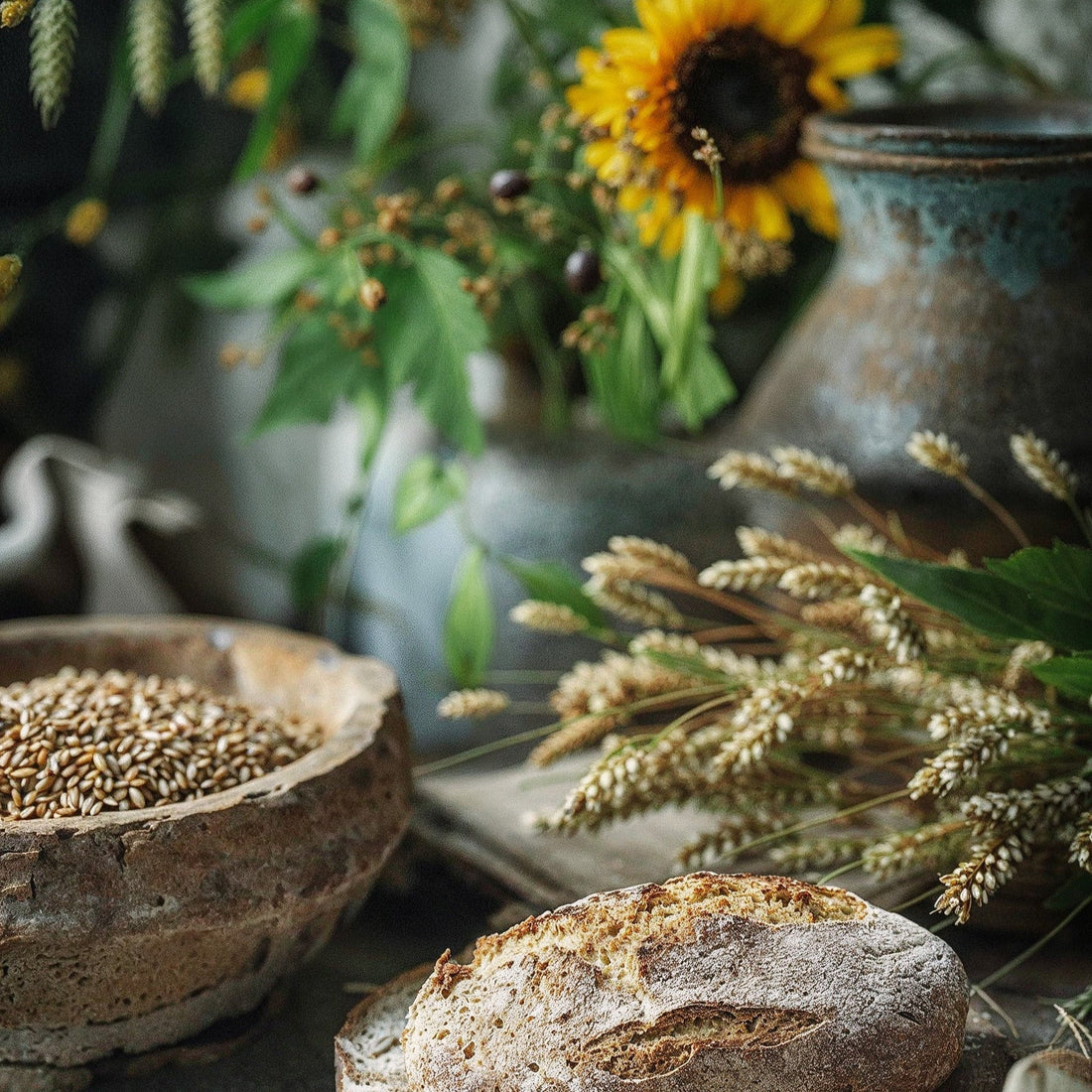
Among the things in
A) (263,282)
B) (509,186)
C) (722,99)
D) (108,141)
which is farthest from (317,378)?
(108,141)

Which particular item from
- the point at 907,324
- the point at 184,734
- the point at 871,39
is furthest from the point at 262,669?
the point at 871,39

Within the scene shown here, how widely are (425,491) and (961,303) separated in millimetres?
452

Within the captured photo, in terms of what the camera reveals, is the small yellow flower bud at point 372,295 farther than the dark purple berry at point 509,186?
No

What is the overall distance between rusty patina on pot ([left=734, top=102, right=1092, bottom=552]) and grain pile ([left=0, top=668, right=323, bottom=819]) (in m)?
0.47

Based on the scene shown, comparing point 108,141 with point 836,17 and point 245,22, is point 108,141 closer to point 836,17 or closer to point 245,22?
point 245,22

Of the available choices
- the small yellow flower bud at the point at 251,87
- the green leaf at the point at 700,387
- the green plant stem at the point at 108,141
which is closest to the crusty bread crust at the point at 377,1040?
the green leaf at the point at 700,387

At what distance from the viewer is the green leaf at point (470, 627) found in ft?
3.48

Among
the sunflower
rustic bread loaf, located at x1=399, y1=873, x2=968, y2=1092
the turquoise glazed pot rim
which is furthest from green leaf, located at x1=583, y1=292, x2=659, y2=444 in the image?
rustic bread loaf, located at x1=399, y1=873, x2=968, y2=1092

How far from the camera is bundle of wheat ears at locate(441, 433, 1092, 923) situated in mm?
721

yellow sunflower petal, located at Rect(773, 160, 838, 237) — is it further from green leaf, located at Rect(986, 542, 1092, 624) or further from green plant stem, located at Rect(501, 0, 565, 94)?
green leaf, located at Rect(986, 542, 1092, 624)

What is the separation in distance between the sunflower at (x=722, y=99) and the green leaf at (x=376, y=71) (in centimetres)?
21

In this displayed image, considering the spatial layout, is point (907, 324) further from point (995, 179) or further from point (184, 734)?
point (184, 734)

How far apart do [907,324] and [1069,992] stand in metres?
0.46

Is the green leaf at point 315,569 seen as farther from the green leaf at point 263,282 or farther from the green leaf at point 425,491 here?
the green leaf at point 263,282
